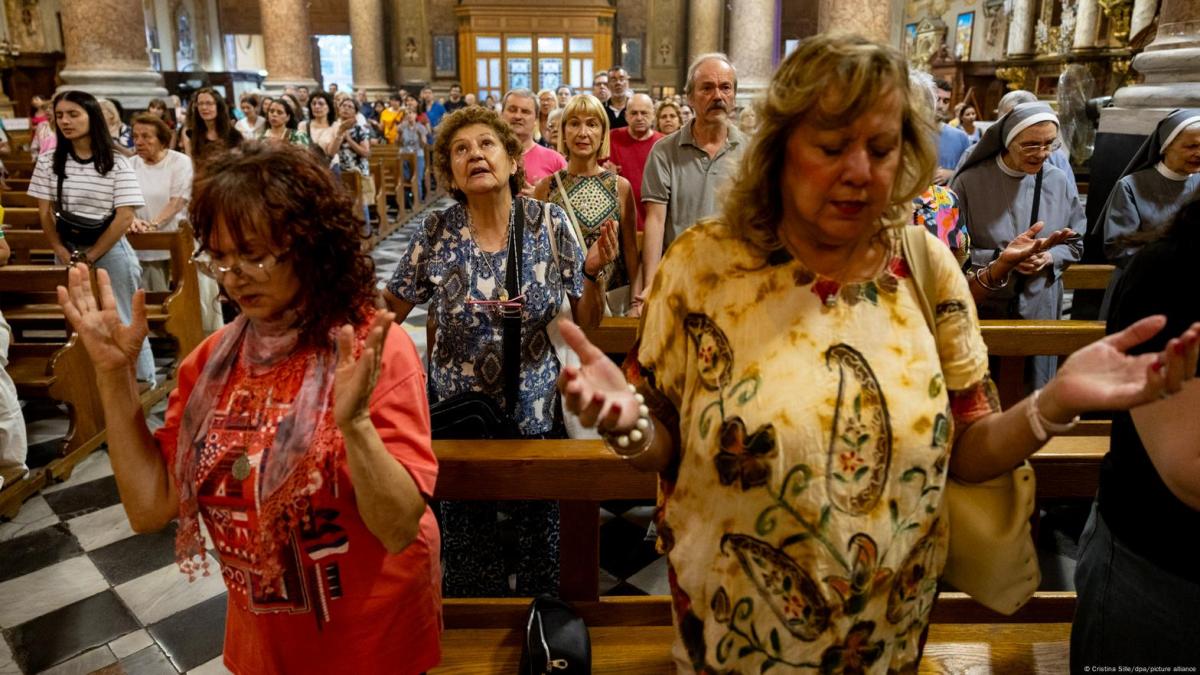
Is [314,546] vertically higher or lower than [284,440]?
lower

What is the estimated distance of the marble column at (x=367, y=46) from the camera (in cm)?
2156

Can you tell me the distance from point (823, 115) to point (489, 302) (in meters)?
1.42

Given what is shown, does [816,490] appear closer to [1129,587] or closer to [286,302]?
[1129,587]

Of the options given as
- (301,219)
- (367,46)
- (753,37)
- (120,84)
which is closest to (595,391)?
(301,219)

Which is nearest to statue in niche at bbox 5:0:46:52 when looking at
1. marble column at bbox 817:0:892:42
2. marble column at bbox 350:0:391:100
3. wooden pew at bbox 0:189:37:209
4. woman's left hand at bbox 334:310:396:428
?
marble column at bbox 350:0:391:100

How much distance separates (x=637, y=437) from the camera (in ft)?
3.94

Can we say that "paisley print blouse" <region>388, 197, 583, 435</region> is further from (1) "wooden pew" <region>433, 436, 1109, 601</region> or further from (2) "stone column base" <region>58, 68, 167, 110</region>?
(2) "stone column base" <region>58, 68, 167, 110</region>

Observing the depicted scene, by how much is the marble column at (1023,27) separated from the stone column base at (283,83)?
13949 millimetres

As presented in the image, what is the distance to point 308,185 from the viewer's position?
4.69ft

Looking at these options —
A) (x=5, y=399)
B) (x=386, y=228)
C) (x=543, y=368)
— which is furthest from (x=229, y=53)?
(x=543, y=368)

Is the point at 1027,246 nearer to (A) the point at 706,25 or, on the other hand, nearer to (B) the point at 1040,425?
(B) the point at 1040,425

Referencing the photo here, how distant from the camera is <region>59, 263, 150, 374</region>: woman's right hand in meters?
1.33

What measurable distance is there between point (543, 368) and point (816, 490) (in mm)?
1437

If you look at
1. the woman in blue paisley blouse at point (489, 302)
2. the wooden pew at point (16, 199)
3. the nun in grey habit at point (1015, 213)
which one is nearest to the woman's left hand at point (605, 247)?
the woman in blue paisley blouse at point (489, 302)
